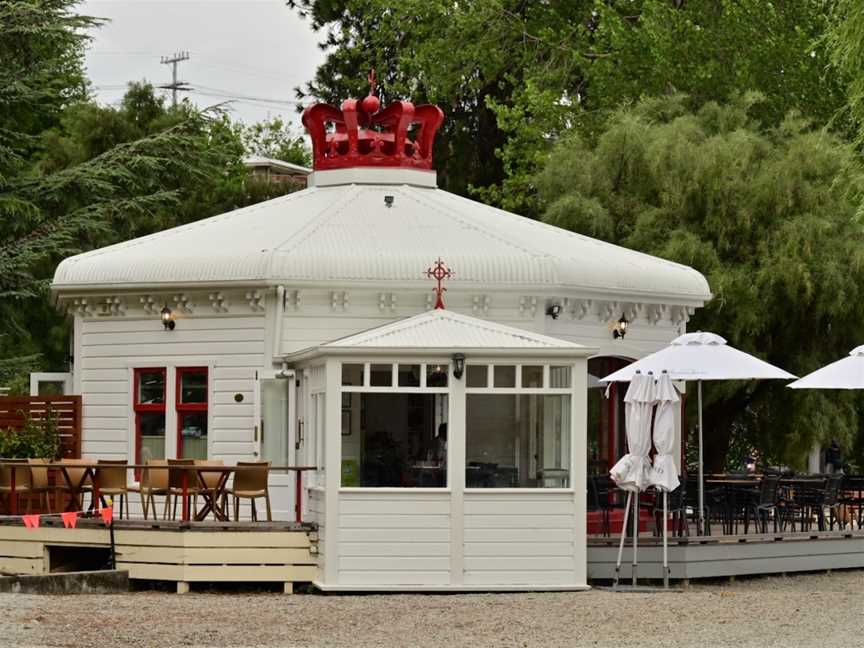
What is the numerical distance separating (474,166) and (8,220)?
11.9 meters

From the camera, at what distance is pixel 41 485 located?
2120cm

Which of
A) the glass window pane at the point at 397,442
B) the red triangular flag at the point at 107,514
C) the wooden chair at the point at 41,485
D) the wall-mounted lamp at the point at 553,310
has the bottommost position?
the red triangular flag at the point at 107,514

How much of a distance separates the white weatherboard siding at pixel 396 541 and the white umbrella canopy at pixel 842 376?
5167 mm

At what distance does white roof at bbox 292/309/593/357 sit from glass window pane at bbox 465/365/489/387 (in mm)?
239

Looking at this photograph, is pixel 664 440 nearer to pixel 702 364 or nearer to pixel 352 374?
pixel 702 364

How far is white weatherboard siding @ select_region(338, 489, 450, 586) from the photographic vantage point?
61.9 feet

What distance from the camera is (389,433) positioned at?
62.4 feet

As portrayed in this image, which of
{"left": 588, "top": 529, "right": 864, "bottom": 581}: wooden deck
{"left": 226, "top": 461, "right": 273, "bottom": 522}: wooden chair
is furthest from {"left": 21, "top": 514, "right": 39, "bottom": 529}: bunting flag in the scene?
{"left": 588, "top": 529, "right": 864, "bottom": 581}: wooden deck

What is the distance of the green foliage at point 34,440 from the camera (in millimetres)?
22781

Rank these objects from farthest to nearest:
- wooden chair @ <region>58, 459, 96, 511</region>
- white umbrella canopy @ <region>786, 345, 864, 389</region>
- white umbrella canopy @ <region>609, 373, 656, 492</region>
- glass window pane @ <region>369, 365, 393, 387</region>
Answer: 1. white umbrella canopy @ <region>786, 345, 864, 389</region>
2. wooden chair @ <region>58, 459, 96, 511</region>
3. white umbrella canopy @ <region>609, 373, 656, 492</region>
4. glass window pane @ <region>369, 365, 393, 387</region>

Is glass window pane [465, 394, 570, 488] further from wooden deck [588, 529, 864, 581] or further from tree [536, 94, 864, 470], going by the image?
tree [536, 94, 864, 470]

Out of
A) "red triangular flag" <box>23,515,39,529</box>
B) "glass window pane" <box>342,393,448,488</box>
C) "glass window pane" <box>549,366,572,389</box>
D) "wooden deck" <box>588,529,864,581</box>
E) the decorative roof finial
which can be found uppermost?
the decorative roof finial

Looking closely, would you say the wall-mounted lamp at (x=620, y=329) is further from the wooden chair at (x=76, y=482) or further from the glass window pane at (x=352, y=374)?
the wooden chair at (x=76, y=482)

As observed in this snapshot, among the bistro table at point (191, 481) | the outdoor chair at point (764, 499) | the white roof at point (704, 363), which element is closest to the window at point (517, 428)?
the white roof at point (704, 363)
